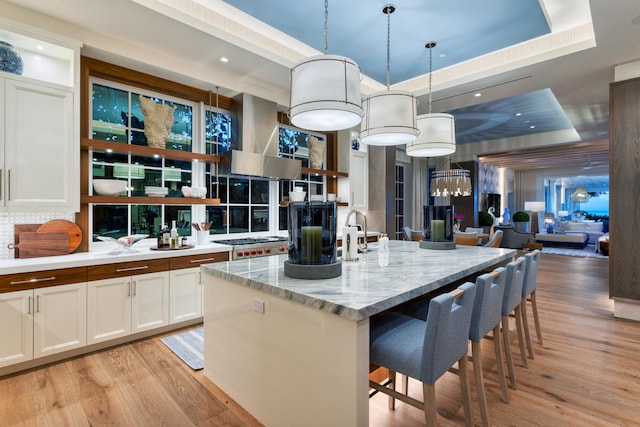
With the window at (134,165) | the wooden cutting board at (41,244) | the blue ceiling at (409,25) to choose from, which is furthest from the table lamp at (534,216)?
the wooden cutting board at (41,244)

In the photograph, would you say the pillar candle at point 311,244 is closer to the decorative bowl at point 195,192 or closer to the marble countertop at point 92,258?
the marble countertop at point 92,258

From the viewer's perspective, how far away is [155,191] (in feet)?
11.7

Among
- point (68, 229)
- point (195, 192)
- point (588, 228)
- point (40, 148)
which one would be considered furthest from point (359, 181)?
point (588, 228)

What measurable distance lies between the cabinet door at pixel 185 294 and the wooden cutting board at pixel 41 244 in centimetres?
95

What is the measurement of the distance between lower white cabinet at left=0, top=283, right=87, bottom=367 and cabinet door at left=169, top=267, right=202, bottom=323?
73cm

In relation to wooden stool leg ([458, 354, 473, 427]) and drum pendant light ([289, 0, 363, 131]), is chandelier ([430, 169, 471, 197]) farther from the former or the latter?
wooden stool leg ([458, 354, 473, 427])

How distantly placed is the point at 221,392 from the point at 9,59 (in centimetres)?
316

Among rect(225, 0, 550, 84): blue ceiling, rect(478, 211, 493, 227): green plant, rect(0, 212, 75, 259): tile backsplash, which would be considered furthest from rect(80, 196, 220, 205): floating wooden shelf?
rect(478, 211, 493, 227): green plant

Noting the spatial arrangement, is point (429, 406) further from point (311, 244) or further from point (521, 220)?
point (521, 220)

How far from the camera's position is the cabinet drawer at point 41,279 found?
2.38 metres

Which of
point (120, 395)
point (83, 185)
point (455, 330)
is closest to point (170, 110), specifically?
point (83, 185)

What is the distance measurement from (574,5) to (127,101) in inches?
183

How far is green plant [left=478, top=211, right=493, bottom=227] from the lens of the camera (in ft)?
32.4

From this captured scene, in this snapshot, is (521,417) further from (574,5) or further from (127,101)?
(127,101)
